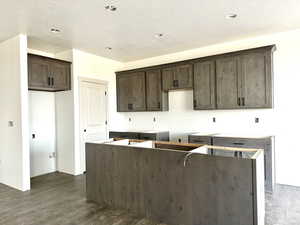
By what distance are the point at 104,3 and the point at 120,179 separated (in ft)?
7.87

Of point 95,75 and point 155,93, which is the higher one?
point 95,75

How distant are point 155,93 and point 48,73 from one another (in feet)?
7.91

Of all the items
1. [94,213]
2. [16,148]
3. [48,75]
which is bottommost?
[94,213]

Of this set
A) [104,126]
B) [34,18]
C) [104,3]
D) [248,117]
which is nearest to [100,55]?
[104,126]

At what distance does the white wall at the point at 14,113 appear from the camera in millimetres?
3740

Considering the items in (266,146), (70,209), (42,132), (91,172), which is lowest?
(70,209)

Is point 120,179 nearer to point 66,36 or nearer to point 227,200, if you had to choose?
point 227,200

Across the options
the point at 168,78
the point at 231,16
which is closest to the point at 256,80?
the point at 231,16

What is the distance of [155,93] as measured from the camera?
5.13 m

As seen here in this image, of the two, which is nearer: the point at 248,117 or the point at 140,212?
the point at 140,212

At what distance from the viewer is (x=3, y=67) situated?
4117mm

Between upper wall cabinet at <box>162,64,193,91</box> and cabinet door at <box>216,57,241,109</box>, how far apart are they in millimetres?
633

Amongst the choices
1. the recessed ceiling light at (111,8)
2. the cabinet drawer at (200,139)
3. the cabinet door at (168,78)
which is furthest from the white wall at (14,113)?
the cabinet drawer at (200,139)

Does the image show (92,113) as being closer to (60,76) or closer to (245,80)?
(60,76)
